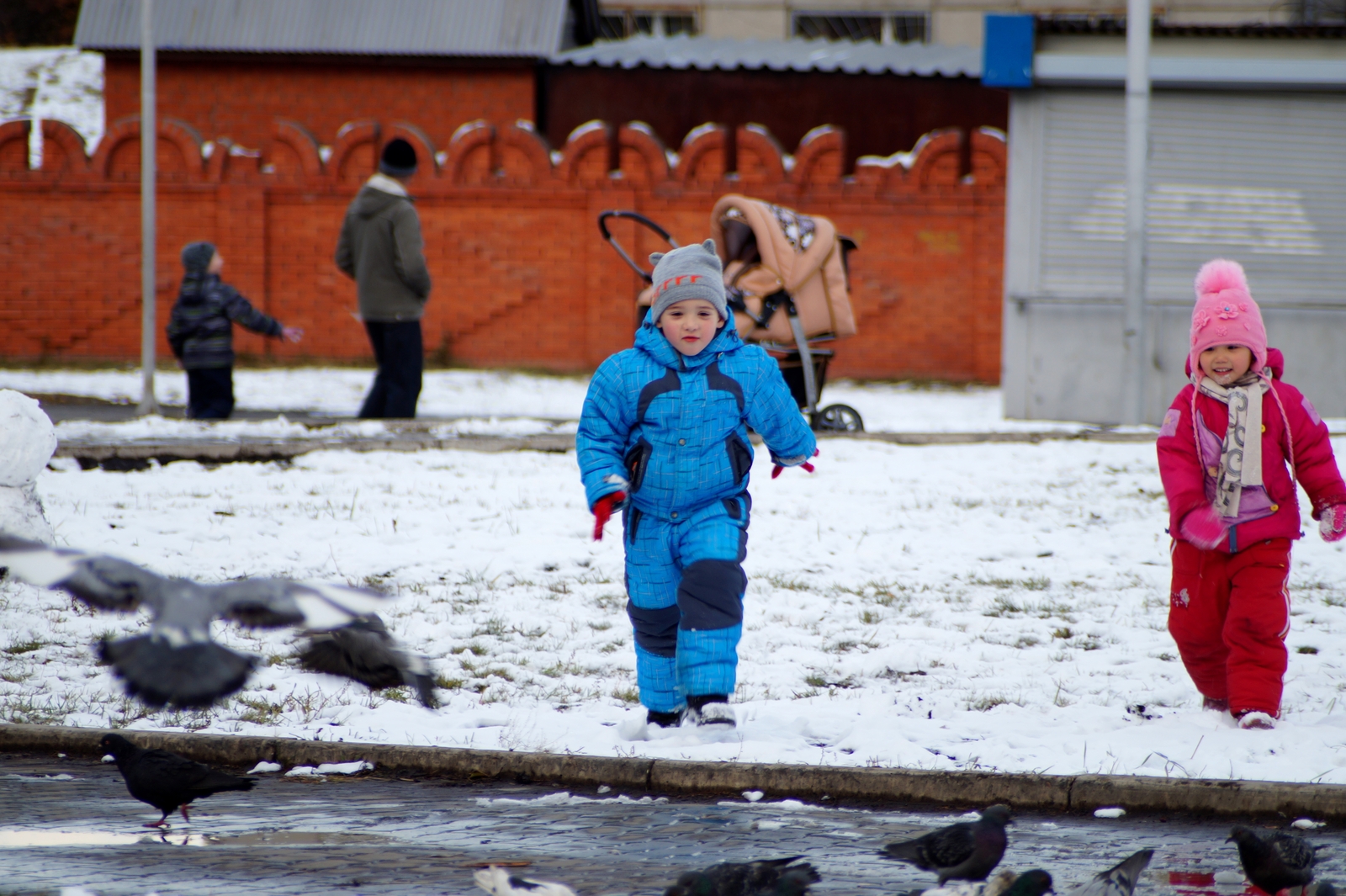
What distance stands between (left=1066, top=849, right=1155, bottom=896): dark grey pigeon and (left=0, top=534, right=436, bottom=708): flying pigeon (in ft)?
4.79

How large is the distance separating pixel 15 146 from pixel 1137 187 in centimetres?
1528

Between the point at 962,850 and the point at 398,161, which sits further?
the point at 398,161

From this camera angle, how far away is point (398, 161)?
11.2m

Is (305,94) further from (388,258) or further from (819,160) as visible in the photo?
(388,258)

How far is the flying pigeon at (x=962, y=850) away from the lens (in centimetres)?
325

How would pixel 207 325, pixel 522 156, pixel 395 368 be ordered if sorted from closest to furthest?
pixel 395 368 < pixel 207 325 < pixel 522 156

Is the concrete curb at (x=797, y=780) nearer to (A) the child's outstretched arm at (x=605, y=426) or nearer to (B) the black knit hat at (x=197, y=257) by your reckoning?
(A) the child's outstretched arm at (x=605, y=426)

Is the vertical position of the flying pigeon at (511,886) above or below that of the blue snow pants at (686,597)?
below

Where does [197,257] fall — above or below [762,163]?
below

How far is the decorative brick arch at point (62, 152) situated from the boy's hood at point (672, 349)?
57.9 feet

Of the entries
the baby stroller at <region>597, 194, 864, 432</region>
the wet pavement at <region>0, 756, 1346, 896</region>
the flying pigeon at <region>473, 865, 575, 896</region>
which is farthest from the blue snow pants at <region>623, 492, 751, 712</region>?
the baby stroller at <region>597, 194, 864, 432</region>

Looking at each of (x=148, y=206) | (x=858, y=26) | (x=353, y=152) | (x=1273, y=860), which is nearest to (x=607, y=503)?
(x=1273, y=860)

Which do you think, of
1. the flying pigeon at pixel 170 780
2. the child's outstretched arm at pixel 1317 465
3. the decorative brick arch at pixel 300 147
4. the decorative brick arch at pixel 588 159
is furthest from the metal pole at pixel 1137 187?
the decorative brick arch at pixel 300 147

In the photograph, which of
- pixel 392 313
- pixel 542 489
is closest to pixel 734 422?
pixel 542 489
